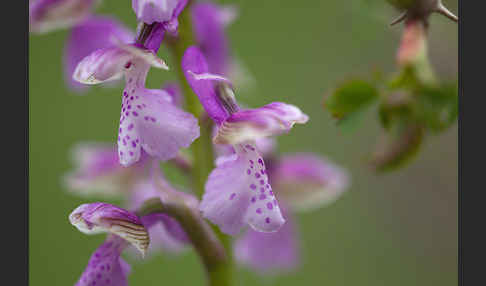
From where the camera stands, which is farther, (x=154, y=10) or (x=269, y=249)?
(x=269, y=249)

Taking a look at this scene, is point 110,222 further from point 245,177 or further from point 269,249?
point 269,249

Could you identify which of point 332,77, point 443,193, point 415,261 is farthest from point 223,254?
point 332,77

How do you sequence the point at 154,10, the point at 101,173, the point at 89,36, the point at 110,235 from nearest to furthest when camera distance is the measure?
the point at 154,10 < the point at 110,235 < the point at 89,36 < the point at 101,173

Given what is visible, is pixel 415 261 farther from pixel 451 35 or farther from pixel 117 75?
pixel 117 75

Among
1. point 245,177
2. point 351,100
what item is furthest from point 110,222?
point 351,100

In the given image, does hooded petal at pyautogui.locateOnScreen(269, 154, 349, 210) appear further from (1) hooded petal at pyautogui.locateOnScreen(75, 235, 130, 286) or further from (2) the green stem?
(1) hooded petal at pyautogui.locateOnScreen(75, 235, 130, 286)

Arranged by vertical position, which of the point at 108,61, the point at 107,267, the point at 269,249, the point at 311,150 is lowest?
the point at 311,150

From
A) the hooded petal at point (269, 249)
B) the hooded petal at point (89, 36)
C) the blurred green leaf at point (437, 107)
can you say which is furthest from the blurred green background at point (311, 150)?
the blurred green leaf at point (437, 107)
